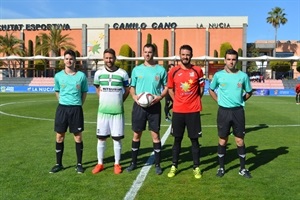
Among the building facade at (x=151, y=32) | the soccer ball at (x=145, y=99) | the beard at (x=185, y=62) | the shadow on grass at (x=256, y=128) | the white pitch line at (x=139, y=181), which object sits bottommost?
the white pitch line at (x=139, y=181)

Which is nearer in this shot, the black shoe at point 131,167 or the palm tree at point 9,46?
the black shoe at point 131,167

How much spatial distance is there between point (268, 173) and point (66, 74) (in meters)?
3.76

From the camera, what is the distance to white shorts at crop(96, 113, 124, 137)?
586 centimetres

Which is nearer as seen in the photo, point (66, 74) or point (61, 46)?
point (66, 74)

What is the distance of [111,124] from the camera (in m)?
5.88

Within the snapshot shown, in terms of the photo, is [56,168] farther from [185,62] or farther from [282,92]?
[282,92]

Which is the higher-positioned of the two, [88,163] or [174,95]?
[174,95]

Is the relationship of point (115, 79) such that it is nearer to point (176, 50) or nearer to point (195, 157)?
point (195, 157)

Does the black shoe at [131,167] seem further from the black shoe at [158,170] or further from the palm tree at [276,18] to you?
the palm tree at [276,18]

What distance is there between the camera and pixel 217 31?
61812 millimetres

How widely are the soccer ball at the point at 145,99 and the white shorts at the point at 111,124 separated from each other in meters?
0.44

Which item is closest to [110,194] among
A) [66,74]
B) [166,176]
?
[166,176]

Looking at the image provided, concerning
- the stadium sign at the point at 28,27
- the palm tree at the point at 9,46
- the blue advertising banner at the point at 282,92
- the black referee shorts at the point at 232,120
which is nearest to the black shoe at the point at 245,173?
the black referee shorts at the point at 232,120

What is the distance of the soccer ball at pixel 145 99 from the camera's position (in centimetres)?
571
